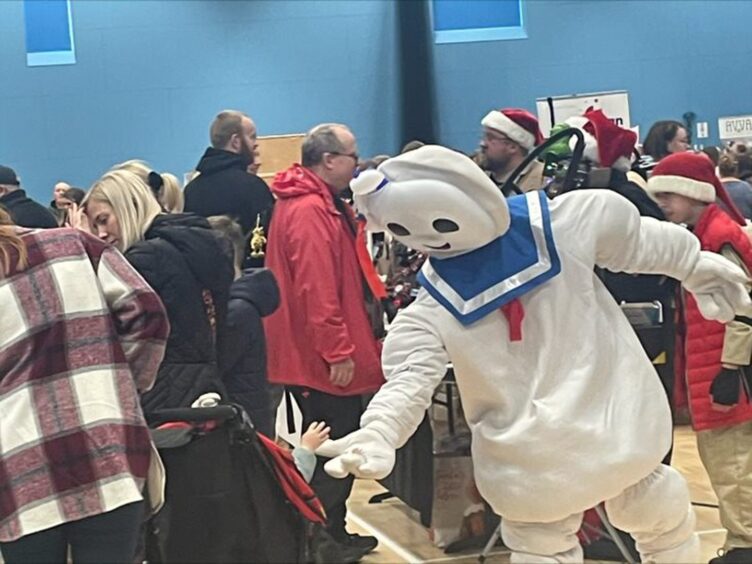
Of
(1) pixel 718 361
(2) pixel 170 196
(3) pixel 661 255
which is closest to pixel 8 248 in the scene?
(3) pixel 661 255

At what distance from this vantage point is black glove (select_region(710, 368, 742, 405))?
12.1 feet

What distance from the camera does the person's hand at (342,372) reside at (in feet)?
13.6

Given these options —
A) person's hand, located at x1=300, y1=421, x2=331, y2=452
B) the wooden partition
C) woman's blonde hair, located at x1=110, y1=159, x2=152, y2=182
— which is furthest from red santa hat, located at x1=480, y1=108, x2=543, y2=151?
the wooden partition

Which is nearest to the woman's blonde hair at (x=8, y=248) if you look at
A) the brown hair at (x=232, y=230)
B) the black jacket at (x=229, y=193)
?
the brown hair at (x=232, y=230)

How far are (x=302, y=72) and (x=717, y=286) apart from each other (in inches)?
316

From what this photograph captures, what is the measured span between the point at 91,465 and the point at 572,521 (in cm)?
105

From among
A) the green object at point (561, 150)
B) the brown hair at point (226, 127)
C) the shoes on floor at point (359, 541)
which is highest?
the brown hair at point (226, 127)

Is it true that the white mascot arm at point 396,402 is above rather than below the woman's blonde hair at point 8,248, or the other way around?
below

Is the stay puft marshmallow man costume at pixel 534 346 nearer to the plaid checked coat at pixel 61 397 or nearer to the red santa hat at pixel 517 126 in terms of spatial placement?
the plaid checked coat at pixel 61 397

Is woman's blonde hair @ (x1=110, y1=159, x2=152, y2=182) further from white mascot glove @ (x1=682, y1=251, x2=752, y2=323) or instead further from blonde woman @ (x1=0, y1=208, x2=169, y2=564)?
white mascot glove @ (x1=682, y1=251, x2=752, y2=323)

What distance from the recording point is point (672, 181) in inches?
152

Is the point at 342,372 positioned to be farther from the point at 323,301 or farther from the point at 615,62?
the point at 615,62

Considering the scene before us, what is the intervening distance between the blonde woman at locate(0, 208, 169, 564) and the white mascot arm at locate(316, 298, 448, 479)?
434 mm

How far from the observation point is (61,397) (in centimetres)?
245
